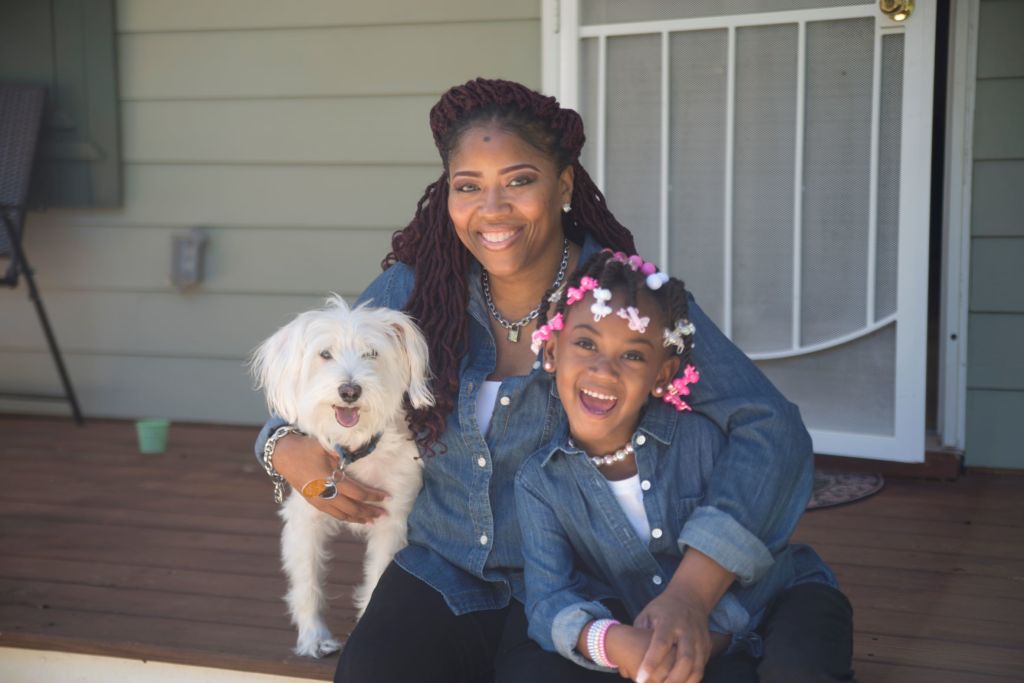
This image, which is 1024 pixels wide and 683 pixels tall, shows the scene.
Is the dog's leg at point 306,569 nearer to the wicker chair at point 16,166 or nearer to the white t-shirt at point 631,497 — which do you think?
the white t-shirt at point 631,497

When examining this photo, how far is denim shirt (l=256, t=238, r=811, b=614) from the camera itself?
78.1 inches

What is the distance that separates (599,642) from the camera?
6.19 feet

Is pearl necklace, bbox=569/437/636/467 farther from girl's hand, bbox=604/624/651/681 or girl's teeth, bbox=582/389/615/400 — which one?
girl's hand, bbox=604/624/651/681

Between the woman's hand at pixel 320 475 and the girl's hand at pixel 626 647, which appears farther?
the woman's hand at pixel 320 475

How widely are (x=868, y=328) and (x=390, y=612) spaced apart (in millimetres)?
2518

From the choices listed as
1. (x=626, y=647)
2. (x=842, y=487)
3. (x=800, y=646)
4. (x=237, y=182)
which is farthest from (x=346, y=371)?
(x=237, y=182)

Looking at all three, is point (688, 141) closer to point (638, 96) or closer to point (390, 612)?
point (638, 96)

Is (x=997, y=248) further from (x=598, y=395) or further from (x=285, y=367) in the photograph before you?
(x=285, y=367)

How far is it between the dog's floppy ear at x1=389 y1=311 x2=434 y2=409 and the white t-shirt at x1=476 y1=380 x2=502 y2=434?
0.15 metres

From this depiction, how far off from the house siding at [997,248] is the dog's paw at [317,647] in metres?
2.68

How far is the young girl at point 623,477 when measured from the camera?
2.00 m

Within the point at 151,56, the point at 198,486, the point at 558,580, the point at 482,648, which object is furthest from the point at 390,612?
the point at 151,56

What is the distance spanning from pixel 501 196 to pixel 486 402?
0.44m

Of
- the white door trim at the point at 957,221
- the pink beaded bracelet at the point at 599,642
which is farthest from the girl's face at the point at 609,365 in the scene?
the white door trim at the point at 957,221
